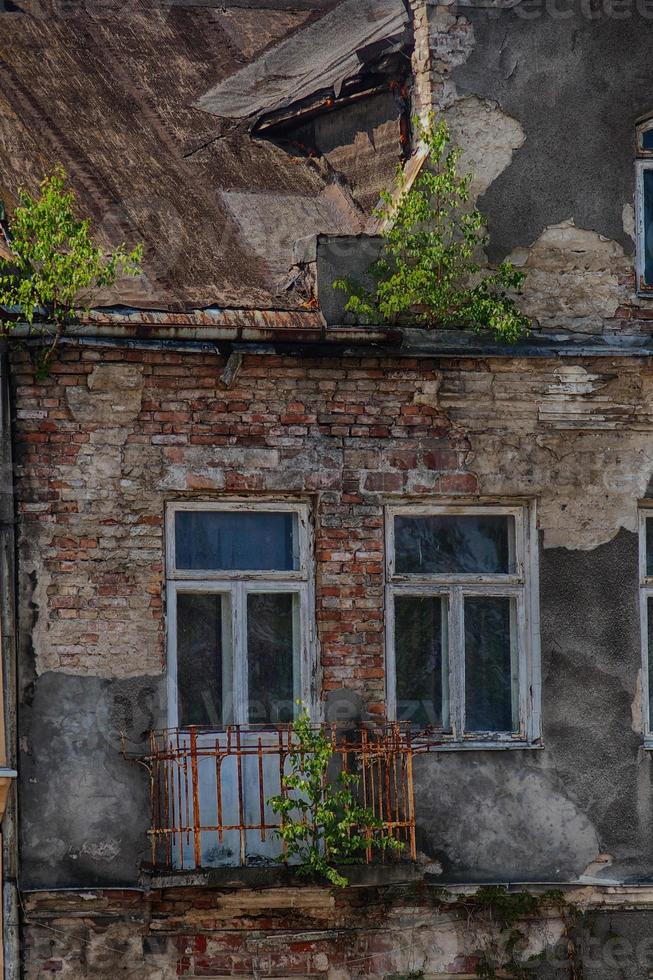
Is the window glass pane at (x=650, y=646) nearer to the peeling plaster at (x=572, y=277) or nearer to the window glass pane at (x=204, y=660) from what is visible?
the peeling plaster at (x=572, y=277)

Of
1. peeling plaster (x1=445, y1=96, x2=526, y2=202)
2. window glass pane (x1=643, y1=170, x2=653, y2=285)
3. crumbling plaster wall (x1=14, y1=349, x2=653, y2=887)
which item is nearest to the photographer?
crumbling plaster wall (x1=14, y1=349, x2=653, y2=887)

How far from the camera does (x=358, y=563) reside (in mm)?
10336

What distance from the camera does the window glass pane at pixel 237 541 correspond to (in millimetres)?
10305

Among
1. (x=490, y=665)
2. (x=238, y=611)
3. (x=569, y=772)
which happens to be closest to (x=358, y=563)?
(x=238, y=611)

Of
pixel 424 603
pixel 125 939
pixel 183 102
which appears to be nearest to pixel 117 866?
pixel 125 939

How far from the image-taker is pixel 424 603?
34.6 ft

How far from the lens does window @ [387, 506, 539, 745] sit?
412 inches

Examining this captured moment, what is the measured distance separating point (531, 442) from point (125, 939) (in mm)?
3781

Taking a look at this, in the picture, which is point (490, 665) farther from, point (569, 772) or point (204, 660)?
Result: point (204, 660)

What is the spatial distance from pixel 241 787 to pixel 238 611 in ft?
3.51

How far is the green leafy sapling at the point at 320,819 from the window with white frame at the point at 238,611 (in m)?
0.58

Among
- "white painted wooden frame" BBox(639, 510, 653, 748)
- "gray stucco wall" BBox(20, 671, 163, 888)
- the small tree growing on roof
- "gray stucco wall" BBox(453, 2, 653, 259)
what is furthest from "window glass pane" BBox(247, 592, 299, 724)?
"gray stucco wall" BBox(453, 2, 653, 259)

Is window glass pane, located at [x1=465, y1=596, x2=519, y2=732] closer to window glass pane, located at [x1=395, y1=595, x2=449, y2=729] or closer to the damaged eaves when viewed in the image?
window glass pane, located at [x1=395, y1=595, x2=449, y2=729]

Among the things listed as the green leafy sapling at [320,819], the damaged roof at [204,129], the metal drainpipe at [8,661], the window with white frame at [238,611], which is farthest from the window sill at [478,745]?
the damaged roof at [204,129]
